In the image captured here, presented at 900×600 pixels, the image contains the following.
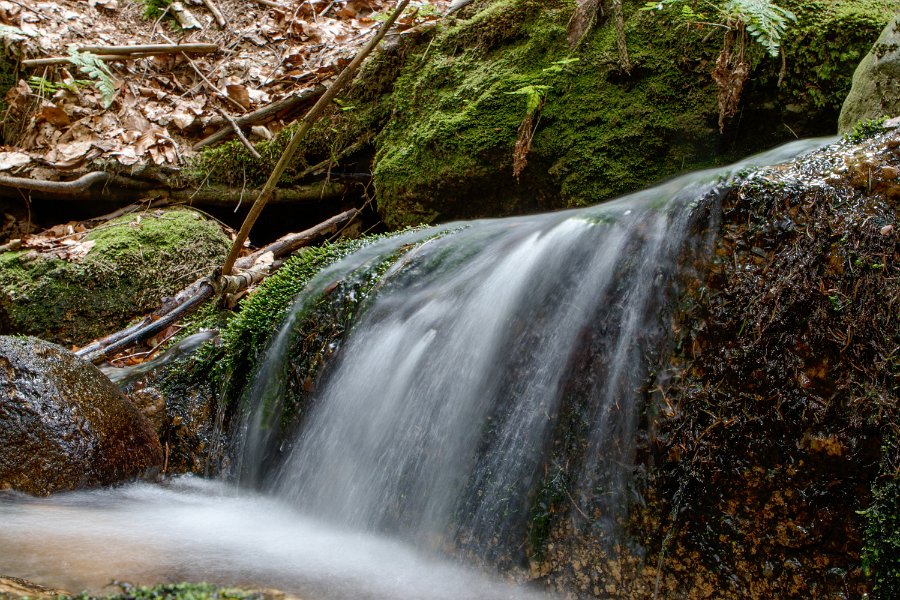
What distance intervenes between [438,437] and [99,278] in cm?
371

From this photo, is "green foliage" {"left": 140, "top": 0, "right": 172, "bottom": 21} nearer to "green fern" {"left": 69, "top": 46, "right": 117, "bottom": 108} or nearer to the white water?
"green fern" {"left": 69, "top": 46, "right": 117, "bottom": 108}

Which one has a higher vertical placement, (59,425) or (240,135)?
(240,135)

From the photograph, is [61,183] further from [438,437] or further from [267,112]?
[438,437]

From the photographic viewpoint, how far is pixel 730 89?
13.3 feet

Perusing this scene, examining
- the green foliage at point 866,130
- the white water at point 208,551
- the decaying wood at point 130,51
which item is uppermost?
the decaying wood at point 130,51

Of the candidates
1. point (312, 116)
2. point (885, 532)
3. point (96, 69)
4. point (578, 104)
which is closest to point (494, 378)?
point (885, 532)

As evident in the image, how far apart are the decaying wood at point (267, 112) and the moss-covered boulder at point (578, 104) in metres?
1.19

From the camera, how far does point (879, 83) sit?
3254mm

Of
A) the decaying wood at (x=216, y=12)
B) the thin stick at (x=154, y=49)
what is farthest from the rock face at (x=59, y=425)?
the decaying wood at (x=216, y=12)

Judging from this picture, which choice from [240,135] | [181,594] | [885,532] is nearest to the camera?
[181,594]

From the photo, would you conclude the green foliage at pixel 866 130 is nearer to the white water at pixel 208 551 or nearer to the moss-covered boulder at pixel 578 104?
the moss-covered boulder at pixel 578 104

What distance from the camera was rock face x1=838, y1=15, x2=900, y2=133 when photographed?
3197mm

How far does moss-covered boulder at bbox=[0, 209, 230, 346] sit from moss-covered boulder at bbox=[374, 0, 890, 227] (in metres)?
1.80

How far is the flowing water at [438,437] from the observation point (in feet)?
7.57
